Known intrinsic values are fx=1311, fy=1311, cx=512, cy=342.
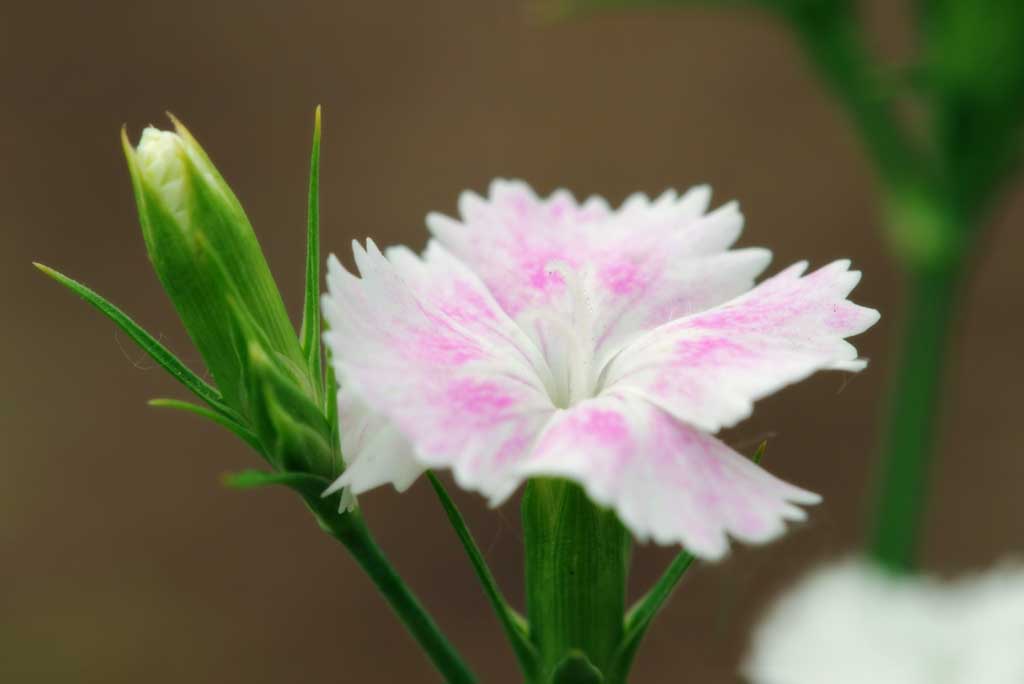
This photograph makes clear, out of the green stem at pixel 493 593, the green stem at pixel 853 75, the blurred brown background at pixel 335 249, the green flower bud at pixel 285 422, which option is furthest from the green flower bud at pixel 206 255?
the blurred brown background at pixel 335 249

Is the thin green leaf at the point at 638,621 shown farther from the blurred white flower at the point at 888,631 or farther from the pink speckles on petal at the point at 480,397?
the blurred white flower at the point at 888,631

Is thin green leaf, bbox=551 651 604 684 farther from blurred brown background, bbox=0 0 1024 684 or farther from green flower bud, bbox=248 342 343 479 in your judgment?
blurred brown background, bbox=0 0 1024 684

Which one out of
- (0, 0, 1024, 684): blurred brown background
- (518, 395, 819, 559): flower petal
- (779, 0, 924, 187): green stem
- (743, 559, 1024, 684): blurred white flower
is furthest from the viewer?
(0, 0, 1024, 684): blurred brown background

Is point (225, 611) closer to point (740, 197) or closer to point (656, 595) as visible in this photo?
point (740, 197)

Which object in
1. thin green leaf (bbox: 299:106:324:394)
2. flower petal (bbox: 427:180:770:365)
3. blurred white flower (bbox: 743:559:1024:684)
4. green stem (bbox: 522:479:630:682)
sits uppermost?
thin green leaf (bbox: 299:106:324:394)

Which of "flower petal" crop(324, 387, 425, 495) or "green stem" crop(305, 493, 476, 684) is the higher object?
"flower petal" crop(324, 387, 425, 495)

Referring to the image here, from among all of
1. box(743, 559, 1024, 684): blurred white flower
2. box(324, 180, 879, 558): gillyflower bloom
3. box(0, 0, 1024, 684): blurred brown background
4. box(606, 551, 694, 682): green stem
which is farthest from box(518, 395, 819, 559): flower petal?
box(0, 0, 1024, 684): blurred brown background

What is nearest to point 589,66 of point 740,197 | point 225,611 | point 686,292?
point 740,197
